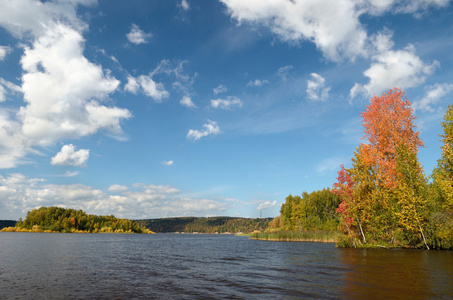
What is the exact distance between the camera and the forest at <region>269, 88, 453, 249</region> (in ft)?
131

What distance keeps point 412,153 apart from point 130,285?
42.5 m

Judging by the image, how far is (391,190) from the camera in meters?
44.6

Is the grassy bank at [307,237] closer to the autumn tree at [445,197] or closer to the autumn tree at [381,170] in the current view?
the autumn tree at [381,170]

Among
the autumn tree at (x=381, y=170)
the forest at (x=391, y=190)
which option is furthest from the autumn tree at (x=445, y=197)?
the autumn tree at (x=381, y=170)

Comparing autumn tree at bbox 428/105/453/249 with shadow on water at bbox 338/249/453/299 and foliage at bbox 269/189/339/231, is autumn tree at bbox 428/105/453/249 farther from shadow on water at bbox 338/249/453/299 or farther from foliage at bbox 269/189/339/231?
foliage at bbox 269/189/339/231

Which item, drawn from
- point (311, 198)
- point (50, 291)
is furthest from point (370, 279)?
point (311, 198)

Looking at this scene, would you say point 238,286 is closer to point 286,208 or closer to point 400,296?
point 400,296

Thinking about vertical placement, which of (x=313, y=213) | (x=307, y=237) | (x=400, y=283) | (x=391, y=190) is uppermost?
(x=391, y=190)

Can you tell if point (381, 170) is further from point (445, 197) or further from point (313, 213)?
point (313, 213)

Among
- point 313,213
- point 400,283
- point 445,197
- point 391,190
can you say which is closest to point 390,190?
point 391,190

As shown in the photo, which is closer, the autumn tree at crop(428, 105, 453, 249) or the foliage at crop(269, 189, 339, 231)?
the autumn tree at crop(428, 105, 453, 249)

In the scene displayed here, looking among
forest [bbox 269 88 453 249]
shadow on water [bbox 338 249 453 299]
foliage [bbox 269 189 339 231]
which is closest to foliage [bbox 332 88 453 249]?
forest [bbox 269 88 453 249]

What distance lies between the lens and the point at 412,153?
4138 cm

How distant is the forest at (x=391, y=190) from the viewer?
131 ft
